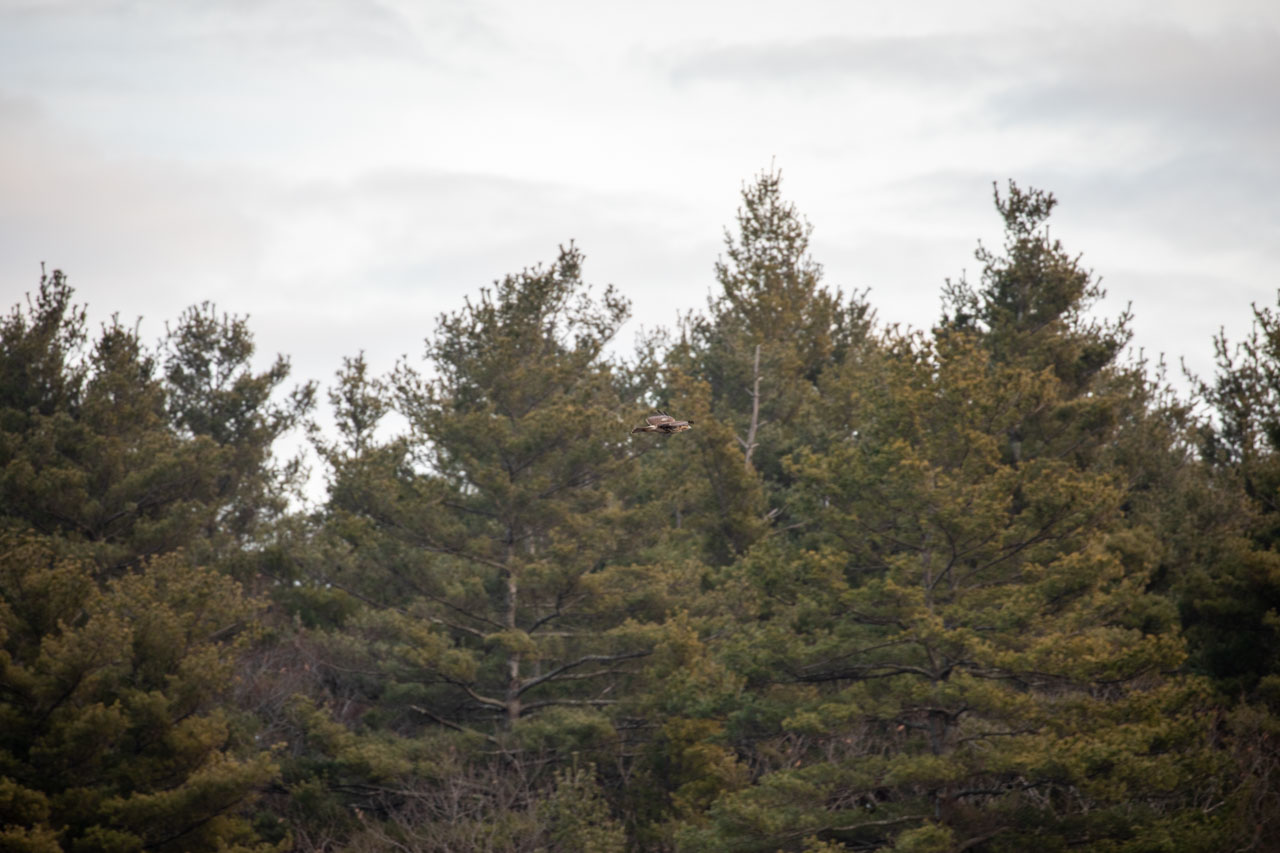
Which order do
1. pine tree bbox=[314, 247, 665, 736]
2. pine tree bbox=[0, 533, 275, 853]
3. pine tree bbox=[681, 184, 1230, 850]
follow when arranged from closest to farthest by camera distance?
pine tree bbox=[681, 184, 1230, 850], pine tree bbox=[0, 533, 275, 853], pine tree bbox=[314, 247, 665, 736]

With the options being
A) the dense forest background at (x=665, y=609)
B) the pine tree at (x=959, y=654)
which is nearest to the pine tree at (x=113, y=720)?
the dense forest background at (x=665, y=609)

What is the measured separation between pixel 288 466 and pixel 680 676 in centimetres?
1839

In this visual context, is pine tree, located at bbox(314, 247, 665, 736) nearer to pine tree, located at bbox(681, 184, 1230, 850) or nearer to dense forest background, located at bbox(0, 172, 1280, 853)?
dense forest background, located at bbox(0, 172, 1280, 853)

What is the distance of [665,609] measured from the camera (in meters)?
26.6

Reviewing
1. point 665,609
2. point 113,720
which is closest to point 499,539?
point 665,609

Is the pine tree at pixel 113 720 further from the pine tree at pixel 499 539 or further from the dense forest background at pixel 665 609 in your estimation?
the pine tree at pixel 499 539

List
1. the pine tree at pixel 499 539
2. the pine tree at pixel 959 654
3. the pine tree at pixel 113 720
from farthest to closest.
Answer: the pine tree at pixel 499 539, the pine tree at pixel 113 720, the pine tree at pixel 959 654

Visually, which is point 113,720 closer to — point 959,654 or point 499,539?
point 499,539

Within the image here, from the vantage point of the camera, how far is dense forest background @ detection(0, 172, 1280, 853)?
19.8 metres

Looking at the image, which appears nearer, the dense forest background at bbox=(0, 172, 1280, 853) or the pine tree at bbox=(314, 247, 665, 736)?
the dense forest background at bbox=(0, 172, 1280, 853)

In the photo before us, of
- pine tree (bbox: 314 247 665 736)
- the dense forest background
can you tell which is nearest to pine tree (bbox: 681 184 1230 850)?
the dense forest background

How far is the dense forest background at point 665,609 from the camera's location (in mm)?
19750

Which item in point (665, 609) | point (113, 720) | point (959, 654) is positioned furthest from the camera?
point (665, 609)

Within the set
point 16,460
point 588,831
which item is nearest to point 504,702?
point 588,831
